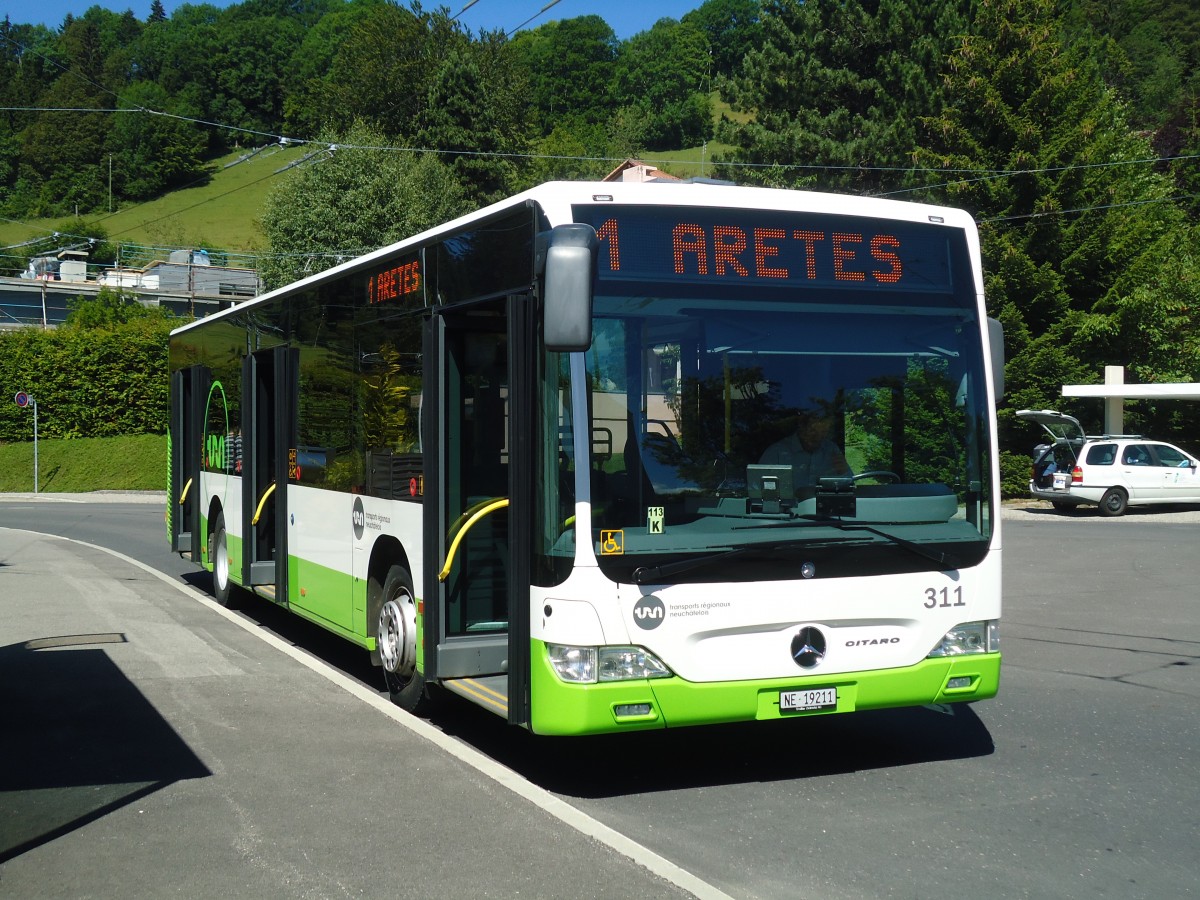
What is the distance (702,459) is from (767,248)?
3.89ft

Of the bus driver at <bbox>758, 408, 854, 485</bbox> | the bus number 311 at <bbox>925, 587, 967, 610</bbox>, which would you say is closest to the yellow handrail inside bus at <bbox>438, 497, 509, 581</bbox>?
the bus driver at <bbox>758, 408, 854, 485</bbox>

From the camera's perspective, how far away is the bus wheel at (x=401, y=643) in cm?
838

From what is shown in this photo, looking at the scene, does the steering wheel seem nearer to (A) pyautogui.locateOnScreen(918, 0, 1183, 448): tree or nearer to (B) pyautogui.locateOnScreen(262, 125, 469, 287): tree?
(A) pyautogui.locateOnScreen(918, 0, 1183, 448): tree

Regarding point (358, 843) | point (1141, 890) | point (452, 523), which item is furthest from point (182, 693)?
point (1141, 890)

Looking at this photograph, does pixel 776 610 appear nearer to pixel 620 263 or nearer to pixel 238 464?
pixel 620 263

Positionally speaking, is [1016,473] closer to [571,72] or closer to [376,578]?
[376,578]

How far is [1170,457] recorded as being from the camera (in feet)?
100

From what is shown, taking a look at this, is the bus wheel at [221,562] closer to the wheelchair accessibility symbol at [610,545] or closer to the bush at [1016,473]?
the wheelchair accessibility symbol at [610,545]

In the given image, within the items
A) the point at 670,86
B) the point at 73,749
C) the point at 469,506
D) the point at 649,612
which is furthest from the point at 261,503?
the point at 670,86

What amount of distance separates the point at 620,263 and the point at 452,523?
204cm

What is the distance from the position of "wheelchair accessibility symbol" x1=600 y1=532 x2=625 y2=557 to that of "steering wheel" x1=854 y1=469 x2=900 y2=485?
1342mm

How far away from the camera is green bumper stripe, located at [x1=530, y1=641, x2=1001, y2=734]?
632cm

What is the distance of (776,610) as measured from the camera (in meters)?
6.59

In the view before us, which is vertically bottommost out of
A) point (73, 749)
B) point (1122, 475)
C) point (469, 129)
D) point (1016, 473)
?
point (73, 749)
